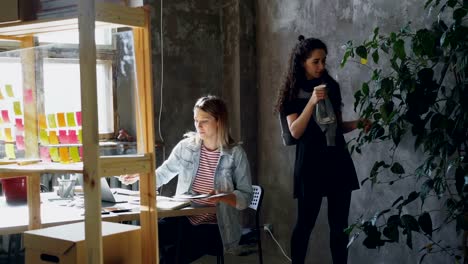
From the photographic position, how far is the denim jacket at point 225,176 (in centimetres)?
319

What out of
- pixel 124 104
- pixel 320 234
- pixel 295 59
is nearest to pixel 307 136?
pixel 295 59

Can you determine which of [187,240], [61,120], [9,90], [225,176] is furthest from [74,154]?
[225,176]

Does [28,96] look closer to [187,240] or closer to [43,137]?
[43,137]

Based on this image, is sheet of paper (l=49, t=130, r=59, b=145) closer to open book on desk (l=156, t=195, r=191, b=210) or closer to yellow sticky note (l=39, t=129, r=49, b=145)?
yellow sticky note (l=39, t=129, r=49, b=145)

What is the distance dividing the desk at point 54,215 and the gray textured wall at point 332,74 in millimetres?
1388

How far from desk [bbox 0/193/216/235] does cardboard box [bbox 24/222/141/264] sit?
0.38 metres

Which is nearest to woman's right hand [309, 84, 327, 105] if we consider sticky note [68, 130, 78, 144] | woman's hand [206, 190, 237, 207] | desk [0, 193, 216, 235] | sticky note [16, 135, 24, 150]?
woman's hand [206, 190, 237, 207]

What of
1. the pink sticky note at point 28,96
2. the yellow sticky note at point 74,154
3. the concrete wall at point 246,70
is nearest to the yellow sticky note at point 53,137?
the yellow sticky note at point 74,154

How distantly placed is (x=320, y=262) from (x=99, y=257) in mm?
2762

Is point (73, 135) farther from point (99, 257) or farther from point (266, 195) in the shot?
point (266, 195)

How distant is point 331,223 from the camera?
3.55m

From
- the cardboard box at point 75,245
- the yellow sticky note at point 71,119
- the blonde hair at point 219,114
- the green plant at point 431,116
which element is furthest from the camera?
the blonde hair at point 219,114

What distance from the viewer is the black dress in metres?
3.49

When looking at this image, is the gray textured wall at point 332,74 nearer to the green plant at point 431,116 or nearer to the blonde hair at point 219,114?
the green plant at point 431,116
